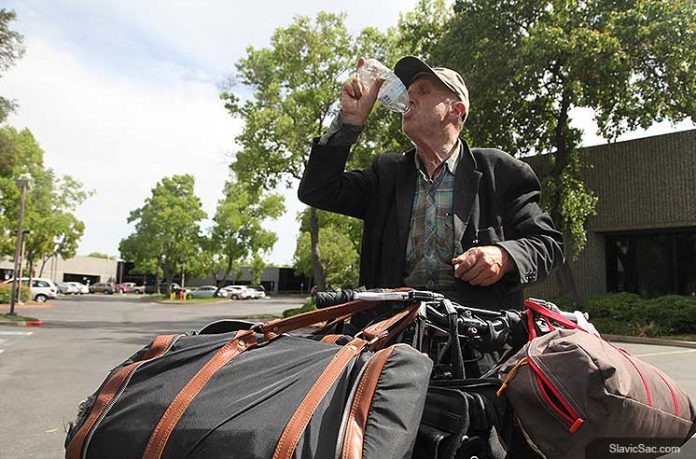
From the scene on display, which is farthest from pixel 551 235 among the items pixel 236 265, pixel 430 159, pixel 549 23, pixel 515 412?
pixel 236 265

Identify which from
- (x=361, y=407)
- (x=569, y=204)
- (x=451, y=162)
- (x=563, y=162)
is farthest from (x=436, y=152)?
(x=563, y=162)

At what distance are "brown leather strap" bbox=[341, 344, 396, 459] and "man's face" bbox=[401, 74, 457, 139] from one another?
1.05 m

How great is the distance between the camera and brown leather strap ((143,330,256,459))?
1.25 m

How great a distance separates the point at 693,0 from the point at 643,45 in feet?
5.52

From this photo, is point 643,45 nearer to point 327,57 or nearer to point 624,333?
point 624,333

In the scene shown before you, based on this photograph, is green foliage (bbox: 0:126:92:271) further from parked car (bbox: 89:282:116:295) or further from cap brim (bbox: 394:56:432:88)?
cap brim (bbox: 394:56:432:88)

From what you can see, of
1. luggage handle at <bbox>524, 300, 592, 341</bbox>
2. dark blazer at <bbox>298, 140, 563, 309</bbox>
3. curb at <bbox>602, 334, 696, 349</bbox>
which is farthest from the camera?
curb at <bbox>602, 334, 696, 349</bbox>

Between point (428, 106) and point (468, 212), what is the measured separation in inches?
16.8

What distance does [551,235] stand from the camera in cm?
209

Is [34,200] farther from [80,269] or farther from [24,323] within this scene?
[80,269]

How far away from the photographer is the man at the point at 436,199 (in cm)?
204

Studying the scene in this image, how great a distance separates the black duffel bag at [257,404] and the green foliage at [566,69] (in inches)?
664

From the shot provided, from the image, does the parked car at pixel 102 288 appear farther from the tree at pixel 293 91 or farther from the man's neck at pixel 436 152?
the man's neck at pixel 436 152

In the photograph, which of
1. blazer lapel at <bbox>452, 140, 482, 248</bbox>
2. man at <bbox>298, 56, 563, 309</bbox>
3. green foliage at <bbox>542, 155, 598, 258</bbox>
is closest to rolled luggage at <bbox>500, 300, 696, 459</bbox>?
man at <bbox>298, 56, 563, 309</bbox>
